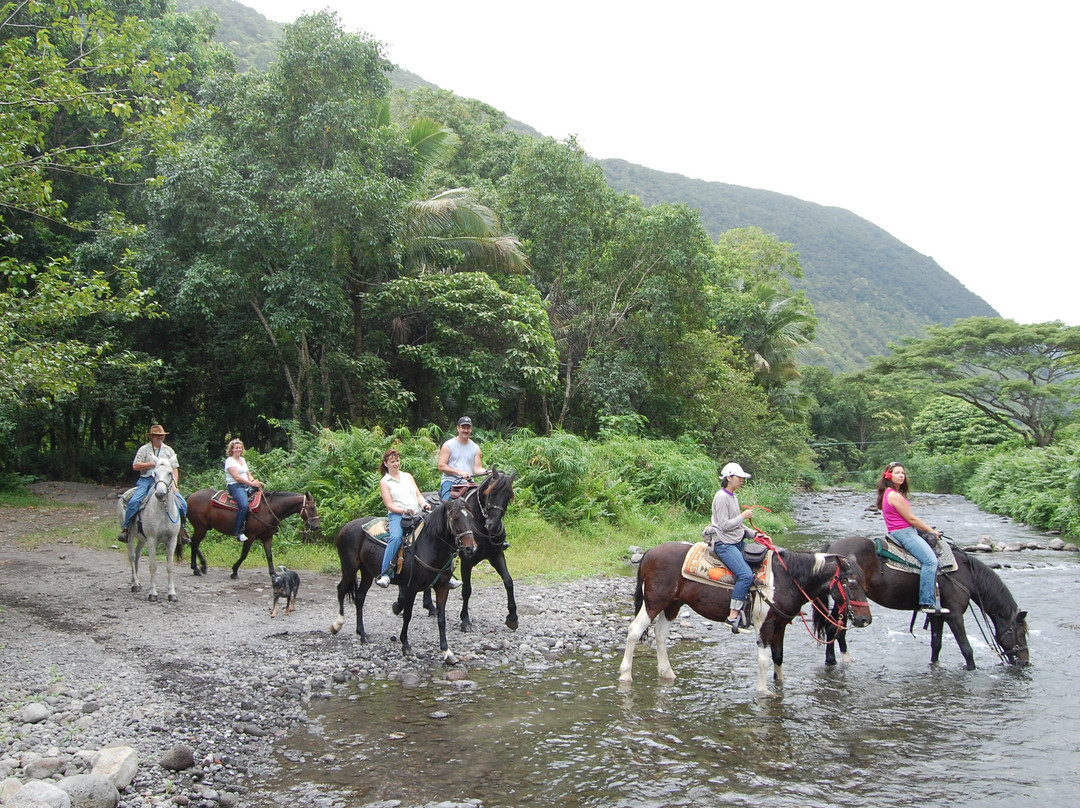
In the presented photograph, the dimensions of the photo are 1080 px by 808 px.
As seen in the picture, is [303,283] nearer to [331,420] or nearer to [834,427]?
[331,420]

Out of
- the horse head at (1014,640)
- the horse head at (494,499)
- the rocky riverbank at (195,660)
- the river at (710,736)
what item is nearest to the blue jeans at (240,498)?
the rocky riverbank at (195,660)

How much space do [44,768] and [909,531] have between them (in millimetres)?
8396

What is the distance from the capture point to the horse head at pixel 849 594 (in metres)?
7.29

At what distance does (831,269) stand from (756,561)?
365ft

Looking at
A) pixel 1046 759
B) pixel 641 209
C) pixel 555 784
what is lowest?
pixel 555 784

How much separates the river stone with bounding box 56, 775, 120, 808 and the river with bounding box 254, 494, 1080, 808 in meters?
1.07

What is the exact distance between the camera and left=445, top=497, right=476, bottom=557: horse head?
25.4ft

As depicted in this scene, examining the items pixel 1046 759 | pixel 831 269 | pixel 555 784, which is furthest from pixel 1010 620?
pixel 831 269

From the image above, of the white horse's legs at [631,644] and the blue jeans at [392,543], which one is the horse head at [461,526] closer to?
the blue jeans at [392,543]

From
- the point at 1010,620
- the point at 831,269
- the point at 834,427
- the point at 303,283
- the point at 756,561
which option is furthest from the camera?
the point at 831,269

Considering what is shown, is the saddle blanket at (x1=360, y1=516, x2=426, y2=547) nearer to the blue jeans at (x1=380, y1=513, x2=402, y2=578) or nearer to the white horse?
the blue jeans at (x1=380, y1=513, x2=402, y2=578)

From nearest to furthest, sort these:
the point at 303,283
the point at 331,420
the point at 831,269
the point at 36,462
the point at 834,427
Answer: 1. the point at 303,283
2. the point at 331,420
3. the point at 36,462
4. the point at 834,427
5. the point at 831,269

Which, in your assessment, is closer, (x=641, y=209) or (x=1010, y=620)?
(x=1010, y=620)

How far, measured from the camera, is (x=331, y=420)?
67.8 ft
